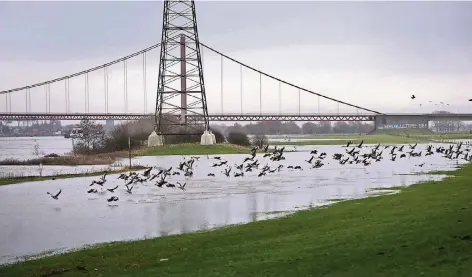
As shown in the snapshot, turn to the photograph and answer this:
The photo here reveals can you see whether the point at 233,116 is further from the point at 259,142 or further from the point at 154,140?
the point at 154,140

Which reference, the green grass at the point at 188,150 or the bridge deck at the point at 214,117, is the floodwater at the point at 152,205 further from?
the bridge deck at the point at 214,117

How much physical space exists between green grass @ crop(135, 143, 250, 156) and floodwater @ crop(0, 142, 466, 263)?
42.8 m

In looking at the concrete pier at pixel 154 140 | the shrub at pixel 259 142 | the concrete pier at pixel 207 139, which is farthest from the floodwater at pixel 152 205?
the shrub at pixel 259 142

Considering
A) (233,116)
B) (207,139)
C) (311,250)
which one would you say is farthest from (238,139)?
(311,250)

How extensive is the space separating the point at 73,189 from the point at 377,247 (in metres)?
32.0

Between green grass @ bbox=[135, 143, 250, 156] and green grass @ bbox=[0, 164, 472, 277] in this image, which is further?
green grass @ bbox=[135, 143, 250, 156]

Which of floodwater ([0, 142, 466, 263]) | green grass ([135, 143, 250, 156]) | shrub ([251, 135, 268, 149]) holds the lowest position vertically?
floodwater ([0, 142, 466, 263])

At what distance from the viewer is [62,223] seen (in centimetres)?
2802

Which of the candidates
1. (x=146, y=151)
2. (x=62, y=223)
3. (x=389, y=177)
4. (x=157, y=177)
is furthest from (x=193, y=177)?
(x=146, y=151)

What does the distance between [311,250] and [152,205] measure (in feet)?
59.9

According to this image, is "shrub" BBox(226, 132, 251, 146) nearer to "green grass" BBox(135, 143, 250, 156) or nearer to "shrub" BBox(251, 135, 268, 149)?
"shrub" BBox(251, 135, 268, 149)

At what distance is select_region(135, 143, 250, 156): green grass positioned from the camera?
96.9m

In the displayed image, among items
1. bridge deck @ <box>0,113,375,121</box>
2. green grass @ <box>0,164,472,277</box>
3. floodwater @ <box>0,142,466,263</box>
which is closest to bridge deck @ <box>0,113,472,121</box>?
bridge deck @ <box>0,113,375,121</box>

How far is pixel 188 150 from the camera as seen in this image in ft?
328
